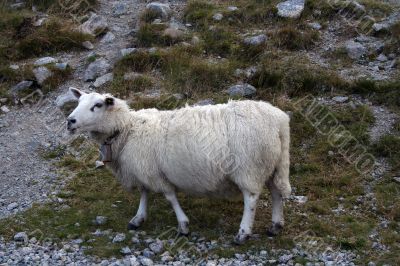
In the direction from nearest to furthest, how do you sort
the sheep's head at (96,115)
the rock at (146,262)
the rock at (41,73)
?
the rock at (146,262) → the sheep's head at (96,115) → the rock at (41,73)

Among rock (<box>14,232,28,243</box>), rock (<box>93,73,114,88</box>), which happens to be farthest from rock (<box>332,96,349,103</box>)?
rock (<box>14,232,28,243</box>)

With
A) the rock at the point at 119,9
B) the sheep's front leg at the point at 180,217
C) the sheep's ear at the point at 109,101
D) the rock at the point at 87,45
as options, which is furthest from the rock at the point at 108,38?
the sheep's front leg at the point at 180,217

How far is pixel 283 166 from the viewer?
25.1ft

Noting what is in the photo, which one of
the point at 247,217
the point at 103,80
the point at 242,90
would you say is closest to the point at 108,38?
the point at 103,80

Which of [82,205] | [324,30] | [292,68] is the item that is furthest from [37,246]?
[324,30]

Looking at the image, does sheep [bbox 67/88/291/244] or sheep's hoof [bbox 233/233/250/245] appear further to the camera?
sheep's hoof [bbox 233/233/250/245]

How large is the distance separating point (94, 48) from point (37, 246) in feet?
24.5

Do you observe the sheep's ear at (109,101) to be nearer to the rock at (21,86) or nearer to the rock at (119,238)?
the rock at (119,238)

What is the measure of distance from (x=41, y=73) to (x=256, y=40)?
499 centimetres

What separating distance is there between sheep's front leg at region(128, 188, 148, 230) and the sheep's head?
1058mm

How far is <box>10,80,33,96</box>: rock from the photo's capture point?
1270 centimetres

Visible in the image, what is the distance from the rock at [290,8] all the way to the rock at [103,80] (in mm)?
4523

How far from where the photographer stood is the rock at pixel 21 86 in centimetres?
1270

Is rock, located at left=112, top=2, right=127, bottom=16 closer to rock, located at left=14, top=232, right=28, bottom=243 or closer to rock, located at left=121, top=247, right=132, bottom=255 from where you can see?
rock, located at left=14, top=232, right=28, bottom=243
